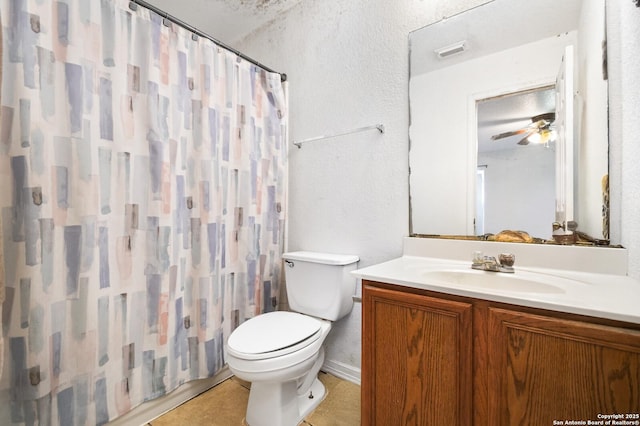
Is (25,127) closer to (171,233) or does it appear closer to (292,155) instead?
(171,233)

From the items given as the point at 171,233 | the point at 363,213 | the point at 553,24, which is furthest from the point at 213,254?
the point at 553,24

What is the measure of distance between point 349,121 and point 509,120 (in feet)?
2.64

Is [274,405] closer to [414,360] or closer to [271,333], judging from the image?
[271,333]

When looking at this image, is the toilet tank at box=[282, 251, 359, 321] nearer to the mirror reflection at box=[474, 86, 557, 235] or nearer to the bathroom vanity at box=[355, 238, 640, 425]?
the bathroom vanity at box=[355, 238, 640, 425]

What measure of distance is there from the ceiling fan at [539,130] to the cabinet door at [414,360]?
831 mm

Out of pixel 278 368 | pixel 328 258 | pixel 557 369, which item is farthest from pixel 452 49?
pixel 278 368

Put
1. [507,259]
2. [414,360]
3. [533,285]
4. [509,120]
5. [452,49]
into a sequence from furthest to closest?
[452,49] < [509,120] < [507,259] < [533,285] < [414,360]

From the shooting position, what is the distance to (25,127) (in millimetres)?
984

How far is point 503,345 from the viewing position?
771 millimetres

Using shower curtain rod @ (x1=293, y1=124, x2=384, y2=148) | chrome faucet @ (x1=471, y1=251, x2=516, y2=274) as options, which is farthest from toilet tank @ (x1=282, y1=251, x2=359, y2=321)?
shower curtain rod @ (x1=293, y1=124, x2=384, y2=148)

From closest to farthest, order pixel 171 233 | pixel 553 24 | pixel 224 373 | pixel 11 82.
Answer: pixel 11 82
pixel 553 24
pixel 171 233
pixel 224 373

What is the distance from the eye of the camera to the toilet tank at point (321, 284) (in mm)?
1493

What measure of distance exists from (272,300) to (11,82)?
5.23ft

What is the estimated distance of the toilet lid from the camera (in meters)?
1.16
